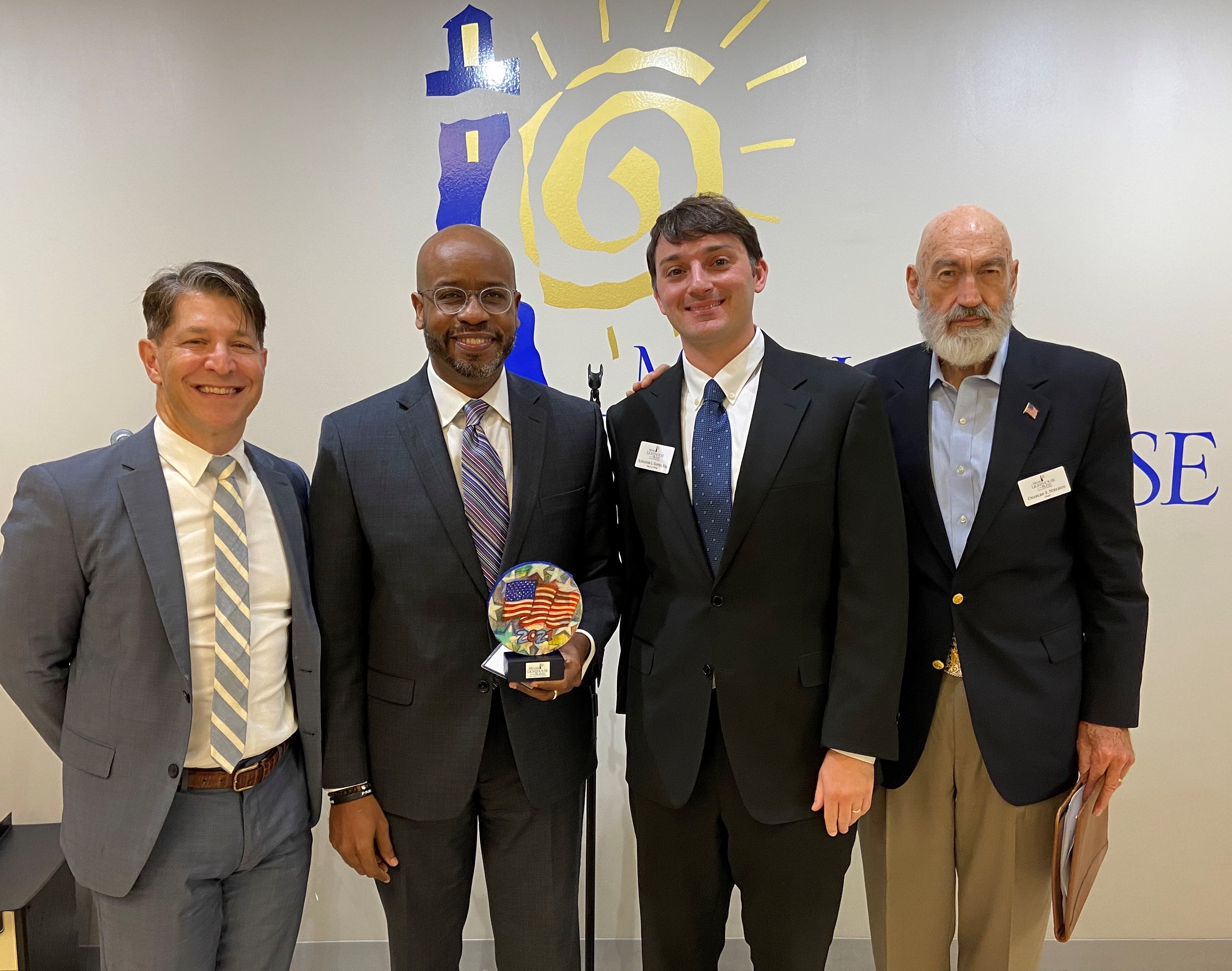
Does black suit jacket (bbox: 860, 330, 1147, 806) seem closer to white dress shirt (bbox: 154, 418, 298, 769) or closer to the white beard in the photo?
the white beard

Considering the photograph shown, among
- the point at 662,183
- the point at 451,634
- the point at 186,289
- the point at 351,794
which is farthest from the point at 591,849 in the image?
the point at 662,183

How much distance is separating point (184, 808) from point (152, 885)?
160 millimetres

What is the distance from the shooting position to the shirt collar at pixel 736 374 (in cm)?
189

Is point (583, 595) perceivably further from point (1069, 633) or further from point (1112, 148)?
point (1112, 148)

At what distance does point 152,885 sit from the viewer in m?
1.64

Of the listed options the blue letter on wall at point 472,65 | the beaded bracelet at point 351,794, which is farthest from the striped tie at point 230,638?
the blue letter on wall at point 472,65

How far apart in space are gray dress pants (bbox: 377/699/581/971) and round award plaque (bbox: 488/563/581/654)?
26 cm

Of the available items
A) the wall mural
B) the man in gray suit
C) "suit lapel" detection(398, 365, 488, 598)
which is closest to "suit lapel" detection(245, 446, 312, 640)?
the man in gray suit

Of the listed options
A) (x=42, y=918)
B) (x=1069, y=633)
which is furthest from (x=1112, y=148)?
(x=42, y=918)

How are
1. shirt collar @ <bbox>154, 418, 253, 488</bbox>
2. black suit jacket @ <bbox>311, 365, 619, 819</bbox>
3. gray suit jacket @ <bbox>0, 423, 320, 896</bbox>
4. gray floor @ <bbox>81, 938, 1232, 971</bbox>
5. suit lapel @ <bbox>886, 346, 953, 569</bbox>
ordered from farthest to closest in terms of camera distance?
1. gray floor @ <bbox>81, 938, 1232, 971</bbox>
2. suit lapel @ <bbox>886, 346, 953, 569</bbox>
3. black suit jacket @ <bbox>311, 365, 619, 819</bbox>
4. shirt collar @ <bbox>154, 418, 253, 488</bbox>
5. gray suit jacket @ <bbox>0, 423, 320, 896</bbox>

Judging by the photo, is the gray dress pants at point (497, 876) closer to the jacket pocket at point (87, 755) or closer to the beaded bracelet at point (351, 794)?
the beaded bracelet at point (351, 794)

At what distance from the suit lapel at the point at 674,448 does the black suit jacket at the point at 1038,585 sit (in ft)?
1.91

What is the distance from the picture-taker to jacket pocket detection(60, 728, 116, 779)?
63.9 inches

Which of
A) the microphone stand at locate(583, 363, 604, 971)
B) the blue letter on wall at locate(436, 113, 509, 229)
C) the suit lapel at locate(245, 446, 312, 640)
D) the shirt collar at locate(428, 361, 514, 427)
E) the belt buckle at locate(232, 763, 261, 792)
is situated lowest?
the microphone stand at locate(583, 363, 604, 971)
